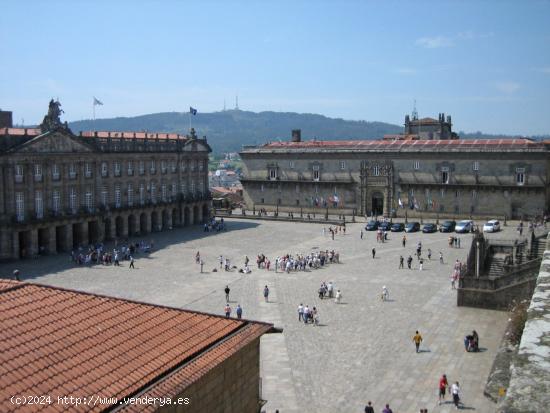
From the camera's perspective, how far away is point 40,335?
11109 mm

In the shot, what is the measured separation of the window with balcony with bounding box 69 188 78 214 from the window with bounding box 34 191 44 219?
329 centimetres

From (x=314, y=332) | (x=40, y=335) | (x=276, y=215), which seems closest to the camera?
(x=40, y=335)

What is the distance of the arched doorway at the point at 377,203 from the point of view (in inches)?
2813

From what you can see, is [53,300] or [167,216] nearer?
[53,300]

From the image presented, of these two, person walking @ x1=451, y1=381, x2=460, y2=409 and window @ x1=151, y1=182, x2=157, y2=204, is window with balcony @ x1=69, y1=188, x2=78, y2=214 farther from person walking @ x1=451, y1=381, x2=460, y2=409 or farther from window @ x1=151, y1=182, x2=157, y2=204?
person walking @ x1=451, y1=381, x2=460, y2=409

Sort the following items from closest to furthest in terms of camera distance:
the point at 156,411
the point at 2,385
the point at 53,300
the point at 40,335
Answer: the point at 2,385 < the point at 156,411 < the point at 40,335 < the point at 53,300

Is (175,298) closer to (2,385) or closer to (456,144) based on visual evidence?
(2,385)

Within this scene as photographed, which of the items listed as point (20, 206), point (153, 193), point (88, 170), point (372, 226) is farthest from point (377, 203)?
point (20, 206)

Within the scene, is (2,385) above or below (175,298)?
above

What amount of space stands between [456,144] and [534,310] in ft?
217

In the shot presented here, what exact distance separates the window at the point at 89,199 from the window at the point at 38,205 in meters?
5.18

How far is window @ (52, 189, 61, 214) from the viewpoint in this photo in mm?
51438

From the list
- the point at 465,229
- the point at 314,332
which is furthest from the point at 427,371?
the point at 465,229

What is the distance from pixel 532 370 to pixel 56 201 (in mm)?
51796
